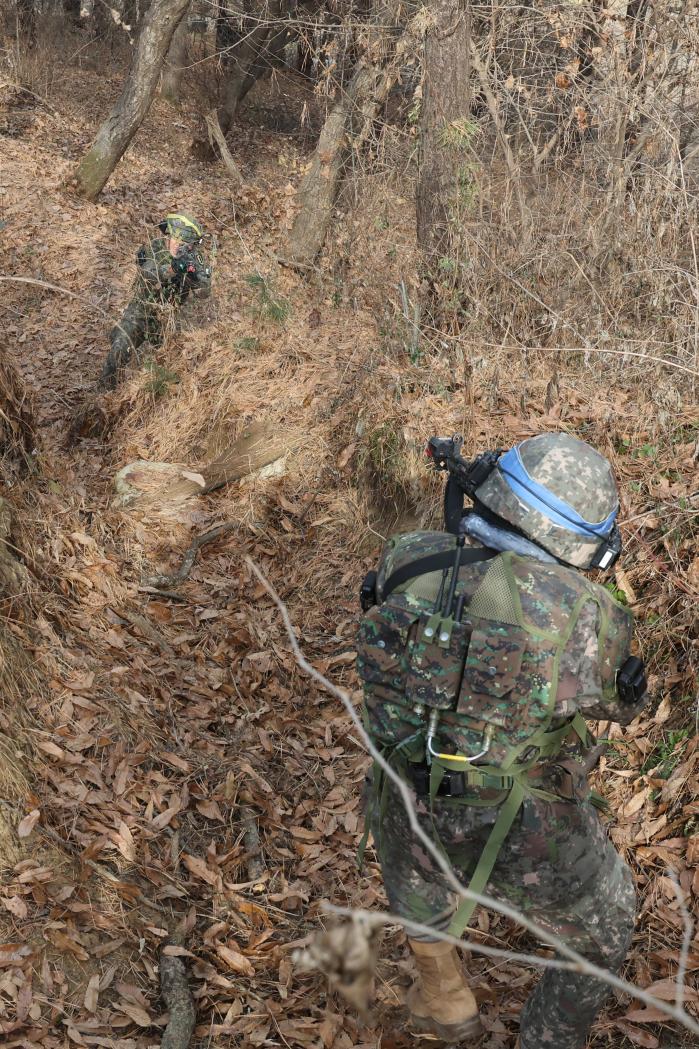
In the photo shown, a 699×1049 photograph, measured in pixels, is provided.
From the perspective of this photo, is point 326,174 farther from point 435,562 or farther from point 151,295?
point 435,562

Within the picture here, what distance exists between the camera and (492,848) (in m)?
2.78

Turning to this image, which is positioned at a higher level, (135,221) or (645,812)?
(135,221)

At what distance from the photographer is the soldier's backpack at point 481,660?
2.68 m

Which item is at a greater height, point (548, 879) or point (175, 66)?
point (175, 66)

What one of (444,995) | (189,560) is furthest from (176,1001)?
(189,560)

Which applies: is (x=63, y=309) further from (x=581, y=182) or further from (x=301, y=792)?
(x=301, y=792)

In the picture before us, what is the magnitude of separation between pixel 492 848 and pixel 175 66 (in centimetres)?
1746

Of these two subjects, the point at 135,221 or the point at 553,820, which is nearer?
the point at 553,820

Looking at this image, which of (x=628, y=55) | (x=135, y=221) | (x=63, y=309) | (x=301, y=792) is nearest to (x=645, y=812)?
(x=301, y=792)

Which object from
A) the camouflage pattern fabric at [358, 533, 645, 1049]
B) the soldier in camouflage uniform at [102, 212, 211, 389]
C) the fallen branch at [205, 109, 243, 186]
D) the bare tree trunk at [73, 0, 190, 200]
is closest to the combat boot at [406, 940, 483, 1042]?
the camouflage pattern fabric at [358, 533, 645, 1049]

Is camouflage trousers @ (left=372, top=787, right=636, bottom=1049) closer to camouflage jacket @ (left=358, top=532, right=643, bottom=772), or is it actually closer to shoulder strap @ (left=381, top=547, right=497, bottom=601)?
camouflage jacket @ (left=358, top=532, right=643, bottom=772)

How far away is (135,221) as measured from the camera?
1333 cm

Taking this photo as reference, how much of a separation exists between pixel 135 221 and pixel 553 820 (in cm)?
1255

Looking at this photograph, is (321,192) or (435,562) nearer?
(435,562)
